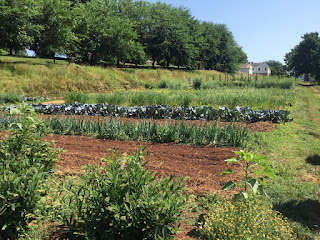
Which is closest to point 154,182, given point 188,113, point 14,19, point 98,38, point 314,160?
point 314,160

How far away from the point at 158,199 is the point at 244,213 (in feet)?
3.20

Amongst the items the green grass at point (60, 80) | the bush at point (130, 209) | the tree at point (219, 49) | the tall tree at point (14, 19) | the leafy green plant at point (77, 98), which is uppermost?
the tree at point (219, 49)

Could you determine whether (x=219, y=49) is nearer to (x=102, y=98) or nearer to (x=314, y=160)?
(x=102, y=98)

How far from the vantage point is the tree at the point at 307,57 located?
52031 mm

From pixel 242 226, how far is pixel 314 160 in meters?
3.61

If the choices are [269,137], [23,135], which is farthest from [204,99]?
[23,135]

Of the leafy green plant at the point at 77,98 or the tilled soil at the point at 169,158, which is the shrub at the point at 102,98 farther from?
the tilled soil at the point at 169,158

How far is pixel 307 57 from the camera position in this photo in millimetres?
52656

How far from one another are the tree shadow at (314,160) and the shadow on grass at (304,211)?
174 centimetres

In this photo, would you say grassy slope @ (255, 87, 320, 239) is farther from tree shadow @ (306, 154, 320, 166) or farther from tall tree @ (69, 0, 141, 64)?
tall tree @ (69, 0, 141, 64)

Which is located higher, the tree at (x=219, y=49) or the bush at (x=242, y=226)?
the tree at (x=219, y=49)

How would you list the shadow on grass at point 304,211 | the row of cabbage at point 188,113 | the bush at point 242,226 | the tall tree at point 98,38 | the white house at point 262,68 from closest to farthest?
the bush at point 242,226
the shadow on grass at point 304,211
the row of cabbage at point 188,113
the tall tree at point 98,38
the white house at point 262,68

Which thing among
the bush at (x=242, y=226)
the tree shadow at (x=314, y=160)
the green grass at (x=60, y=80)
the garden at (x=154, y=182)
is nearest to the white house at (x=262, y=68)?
the green grass at (x=60, y=80)

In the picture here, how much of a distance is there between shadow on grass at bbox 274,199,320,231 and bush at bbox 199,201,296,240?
2.01 ft
